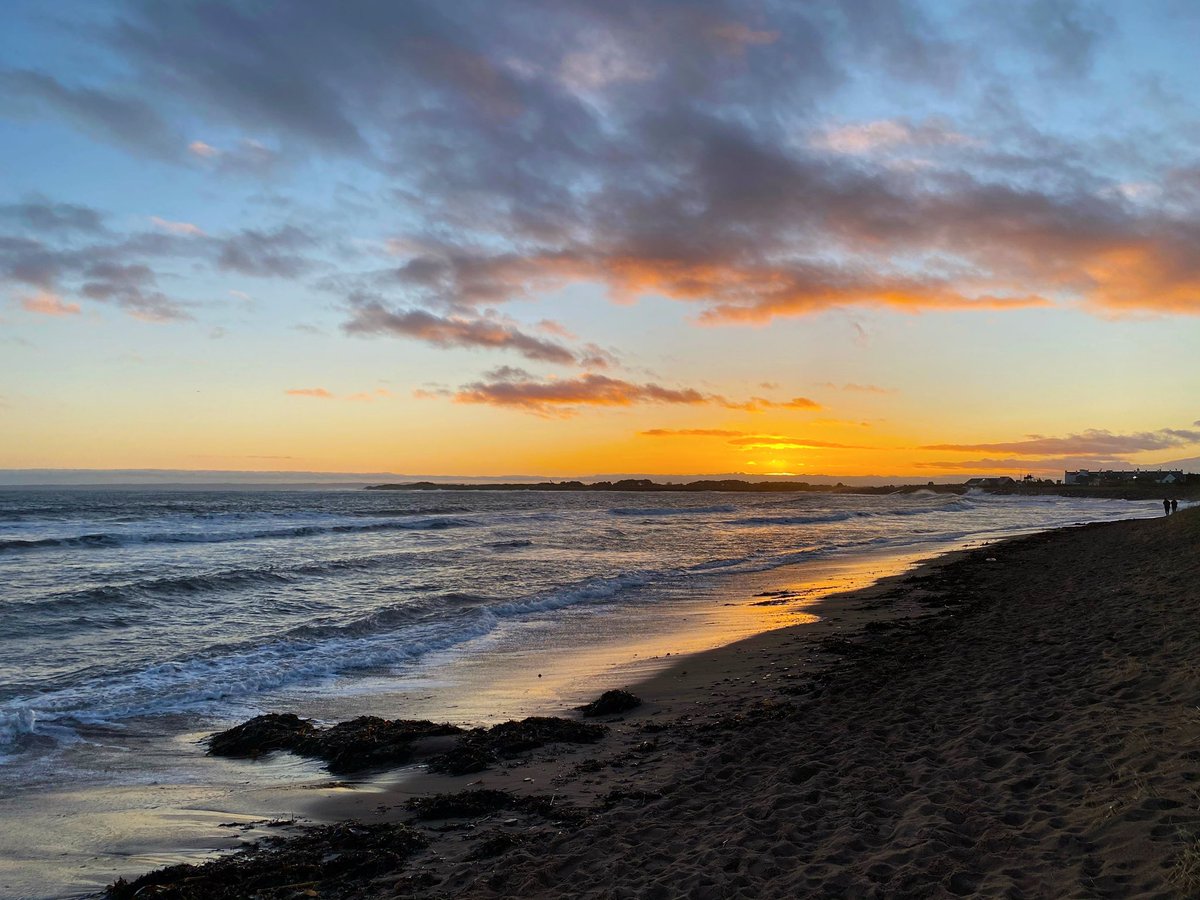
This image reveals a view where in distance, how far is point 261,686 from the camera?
1154 cm

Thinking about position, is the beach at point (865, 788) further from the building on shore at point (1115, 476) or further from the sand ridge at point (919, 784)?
the building on shore at point (1115, 476)

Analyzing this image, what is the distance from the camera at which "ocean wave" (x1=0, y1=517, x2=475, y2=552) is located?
1297 inches

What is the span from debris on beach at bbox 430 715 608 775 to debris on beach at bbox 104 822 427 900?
1.58 meters

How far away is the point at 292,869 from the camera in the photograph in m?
5.36

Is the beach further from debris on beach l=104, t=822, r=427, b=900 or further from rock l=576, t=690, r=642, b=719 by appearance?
rock l=576, t=690, r=642, b=719

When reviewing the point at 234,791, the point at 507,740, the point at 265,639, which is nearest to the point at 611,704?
the point at 507,740

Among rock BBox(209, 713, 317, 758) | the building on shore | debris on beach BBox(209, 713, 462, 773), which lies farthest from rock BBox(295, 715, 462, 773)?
the building on shore

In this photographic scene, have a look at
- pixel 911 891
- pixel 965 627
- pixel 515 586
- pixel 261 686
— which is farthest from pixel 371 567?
pixel 911 891

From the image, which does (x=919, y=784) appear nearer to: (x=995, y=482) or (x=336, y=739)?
(x=336, y=739)

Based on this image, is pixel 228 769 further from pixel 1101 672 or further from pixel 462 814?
pixel 1101 672

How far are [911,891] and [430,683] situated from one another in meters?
8.63

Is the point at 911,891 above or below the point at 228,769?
above

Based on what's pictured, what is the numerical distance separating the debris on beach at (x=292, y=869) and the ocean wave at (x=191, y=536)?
1299 inches

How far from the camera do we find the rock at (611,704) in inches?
375
